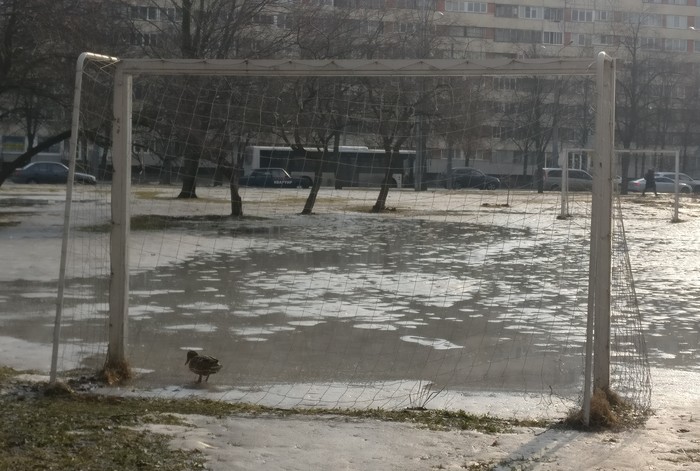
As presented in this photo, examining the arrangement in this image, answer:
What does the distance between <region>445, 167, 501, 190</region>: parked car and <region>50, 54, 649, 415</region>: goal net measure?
70 millimetres

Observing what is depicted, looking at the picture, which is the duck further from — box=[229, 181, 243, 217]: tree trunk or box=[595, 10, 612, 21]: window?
box=[595, 10, 612, 21]: window

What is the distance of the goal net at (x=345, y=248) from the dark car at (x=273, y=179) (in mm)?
242

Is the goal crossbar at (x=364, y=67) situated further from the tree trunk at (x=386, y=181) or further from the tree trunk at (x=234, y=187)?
the tree trunk at (x=234, y=187)

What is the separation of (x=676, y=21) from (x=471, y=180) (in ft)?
267

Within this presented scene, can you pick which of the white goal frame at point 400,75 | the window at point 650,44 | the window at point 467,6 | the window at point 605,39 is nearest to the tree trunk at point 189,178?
the white goal frame at point 400,75

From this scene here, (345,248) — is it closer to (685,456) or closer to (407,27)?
(685,456)

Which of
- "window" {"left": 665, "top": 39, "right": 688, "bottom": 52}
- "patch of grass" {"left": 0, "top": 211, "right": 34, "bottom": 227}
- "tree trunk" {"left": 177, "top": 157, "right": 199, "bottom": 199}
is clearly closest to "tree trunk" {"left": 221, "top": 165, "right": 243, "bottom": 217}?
"tree trunk" {"left": 177, "top": 157, "right": 199, "bottom": 199}

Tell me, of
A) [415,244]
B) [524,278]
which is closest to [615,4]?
[415,244]

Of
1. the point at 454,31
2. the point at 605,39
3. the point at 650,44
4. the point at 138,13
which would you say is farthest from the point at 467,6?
the point at 138,13

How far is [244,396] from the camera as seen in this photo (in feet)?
23.7

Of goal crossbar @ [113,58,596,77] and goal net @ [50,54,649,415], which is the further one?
goal net @ [50,54,649,415]

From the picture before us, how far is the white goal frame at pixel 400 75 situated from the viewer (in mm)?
6492

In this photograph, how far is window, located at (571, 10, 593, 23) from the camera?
85375 mm

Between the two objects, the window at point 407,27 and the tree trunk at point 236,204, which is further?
the window at point 407,27
